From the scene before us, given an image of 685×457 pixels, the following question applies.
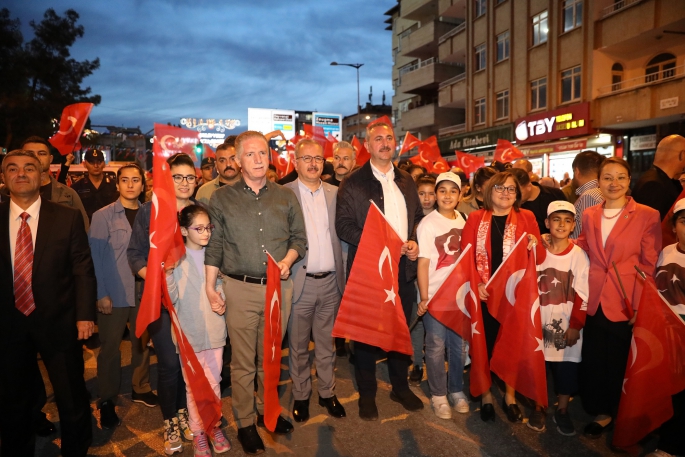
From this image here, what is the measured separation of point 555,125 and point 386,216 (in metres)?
17.5

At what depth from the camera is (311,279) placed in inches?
172

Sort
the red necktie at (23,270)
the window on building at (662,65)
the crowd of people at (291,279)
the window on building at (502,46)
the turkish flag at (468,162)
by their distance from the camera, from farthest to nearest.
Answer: the window on building at (502,46)
the window on building at (662,65)
the turkish flag at (468,162)
the crowd of people at (291,279)
the red necktie at (23,270)

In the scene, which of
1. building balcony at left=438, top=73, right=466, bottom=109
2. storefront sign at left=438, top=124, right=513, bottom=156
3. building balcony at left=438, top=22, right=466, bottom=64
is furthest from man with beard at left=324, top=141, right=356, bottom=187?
building balcony at left=438, top=22, right=466, bottom=64

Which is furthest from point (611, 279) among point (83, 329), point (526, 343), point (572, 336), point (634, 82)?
point (634, 82)

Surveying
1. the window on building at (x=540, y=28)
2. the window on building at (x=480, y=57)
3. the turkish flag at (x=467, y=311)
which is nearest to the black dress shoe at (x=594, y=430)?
the turkish flag at (x=467, y=311)

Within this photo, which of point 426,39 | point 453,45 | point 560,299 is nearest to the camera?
point 560,299

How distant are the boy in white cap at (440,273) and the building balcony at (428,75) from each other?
29022mm

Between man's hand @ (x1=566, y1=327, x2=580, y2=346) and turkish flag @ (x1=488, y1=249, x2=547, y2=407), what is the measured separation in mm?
300

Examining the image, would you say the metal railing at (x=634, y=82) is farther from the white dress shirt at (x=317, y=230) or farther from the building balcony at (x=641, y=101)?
the white dress shirt at (x=317, y=230)

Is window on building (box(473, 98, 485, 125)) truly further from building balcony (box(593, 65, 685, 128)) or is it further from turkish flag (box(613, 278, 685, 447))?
turkish flag (box(613, 278, 685, 447))

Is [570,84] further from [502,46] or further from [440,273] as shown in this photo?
[440,273]

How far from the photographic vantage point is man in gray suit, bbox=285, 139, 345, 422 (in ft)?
14.4

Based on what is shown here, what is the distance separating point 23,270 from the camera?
3371 millimetres

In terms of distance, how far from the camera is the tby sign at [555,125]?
60.2 ft
